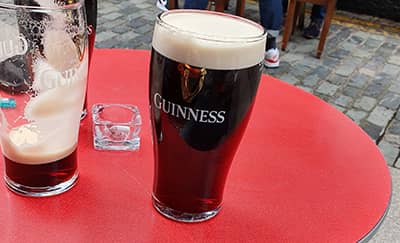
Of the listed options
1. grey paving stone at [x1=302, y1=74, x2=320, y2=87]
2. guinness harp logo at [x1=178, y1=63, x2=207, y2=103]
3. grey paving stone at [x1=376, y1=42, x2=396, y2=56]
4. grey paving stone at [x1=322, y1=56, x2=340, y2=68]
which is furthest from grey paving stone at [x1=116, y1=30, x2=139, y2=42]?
guinness harp logo at [x1=178, y1=63, x2=207, y2=103]

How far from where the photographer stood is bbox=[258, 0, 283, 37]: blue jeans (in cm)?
271

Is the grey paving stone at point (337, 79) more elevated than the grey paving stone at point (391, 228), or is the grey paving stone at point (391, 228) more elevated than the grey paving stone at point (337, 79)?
the grey paving stone at point (391, 228)

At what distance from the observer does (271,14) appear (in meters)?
2.74

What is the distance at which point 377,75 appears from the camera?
2.86 metres

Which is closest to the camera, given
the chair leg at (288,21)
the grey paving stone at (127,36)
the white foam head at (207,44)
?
the white foam head at (207,44)

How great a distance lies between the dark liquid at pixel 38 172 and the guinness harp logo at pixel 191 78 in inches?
7.4

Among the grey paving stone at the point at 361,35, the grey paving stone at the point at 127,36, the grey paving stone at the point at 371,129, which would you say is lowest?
Result: the grey paving stone at the point at 361,35

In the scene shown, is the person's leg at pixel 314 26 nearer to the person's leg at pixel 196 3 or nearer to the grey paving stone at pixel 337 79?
the grey paving stone at pixel 337 79

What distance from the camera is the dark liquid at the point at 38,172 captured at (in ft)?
1.82

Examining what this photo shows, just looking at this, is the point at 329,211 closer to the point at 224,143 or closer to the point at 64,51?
the point at 224,143

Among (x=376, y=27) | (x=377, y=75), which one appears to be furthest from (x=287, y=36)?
(x=376, y=27)

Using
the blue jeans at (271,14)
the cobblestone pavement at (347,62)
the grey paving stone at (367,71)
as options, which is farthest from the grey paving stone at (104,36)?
the grey paving stone at (367,71)

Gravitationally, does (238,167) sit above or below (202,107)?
below

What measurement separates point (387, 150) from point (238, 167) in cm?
156
